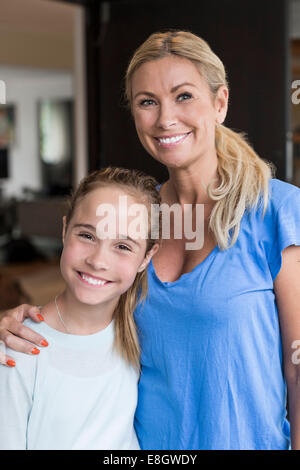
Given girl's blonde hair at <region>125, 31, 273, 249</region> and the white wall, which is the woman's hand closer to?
girl's blonde hair at <region>125, 31, 273, 249</region>

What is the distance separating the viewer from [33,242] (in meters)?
4.79

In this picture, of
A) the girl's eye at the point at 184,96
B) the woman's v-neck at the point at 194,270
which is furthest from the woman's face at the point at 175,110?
the woman's v-neck at the point at 194,270

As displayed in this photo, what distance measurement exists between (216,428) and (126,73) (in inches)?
16.3

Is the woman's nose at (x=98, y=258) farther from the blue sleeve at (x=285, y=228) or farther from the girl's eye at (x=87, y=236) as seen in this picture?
the blue sleeve at (x=285, y=228)

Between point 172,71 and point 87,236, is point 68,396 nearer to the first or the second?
point 87,236

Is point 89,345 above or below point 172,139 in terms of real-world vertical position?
below

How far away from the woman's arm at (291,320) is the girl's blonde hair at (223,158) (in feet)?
0.21

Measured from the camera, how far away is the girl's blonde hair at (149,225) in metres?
0.62

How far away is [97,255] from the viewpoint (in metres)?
0.59

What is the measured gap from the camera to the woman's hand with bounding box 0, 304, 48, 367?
60 centimetres

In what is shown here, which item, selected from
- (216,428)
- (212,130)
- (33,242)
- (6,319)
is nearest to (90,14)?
(212,130)

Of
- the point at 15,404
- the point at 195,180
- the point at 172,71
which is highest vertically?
the point at 172,71

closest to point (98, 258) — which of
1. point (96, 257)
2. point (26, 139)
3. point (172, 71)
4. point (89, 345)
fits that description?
point (96, 257)

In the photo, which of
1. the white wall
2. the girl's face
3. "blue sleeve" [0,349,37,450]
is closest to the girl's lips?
the girl's face
